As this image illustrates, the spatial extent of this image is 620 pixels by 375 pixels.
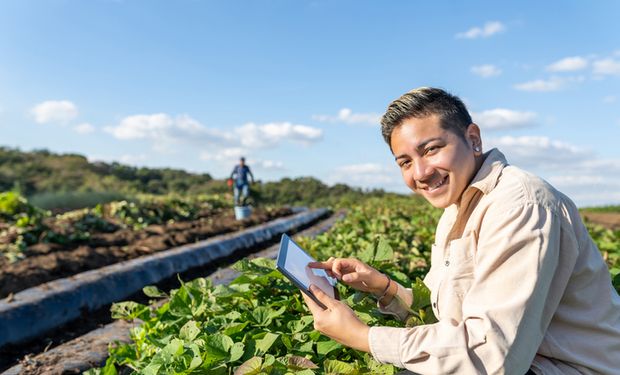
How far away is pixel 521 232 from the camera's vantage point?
1.51m

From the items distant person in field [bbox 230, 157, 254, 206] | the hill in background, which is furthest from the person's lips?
the hill in background

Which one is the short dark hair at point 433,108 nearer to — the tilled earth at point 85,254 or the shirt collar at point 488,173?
the shirt collar at point 488,173

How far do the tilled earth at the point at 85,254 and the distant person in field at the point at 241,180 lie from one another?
10.4 feet

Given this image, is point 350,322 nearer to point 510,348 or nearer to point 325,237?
point 510,348

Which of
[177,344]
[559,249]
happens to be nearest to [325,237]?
[177,344]

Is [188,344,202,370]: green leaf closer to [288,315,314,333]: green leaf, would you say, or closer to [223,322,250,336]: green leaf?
[223,322,250,336]: green leaf

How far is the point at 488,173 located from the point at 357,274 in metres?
0.71

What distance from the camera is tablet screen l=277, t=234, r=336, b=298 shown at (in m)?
1.78

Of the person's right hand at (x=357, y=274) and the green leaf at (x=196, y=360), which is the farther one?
the person's right hand at (x=357, y=274)

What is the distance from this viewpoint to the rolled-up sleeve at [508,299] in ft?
4.88

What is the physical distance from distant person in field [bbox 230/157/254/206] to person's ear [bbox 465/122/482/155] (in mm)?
13694

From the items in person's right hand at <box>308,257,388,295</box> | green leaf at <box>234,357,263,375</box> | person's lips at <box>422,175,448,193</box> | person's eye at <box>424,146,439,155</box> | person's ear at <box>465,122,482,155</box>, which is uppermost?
person's ear at <box>465,122,482,155</box>

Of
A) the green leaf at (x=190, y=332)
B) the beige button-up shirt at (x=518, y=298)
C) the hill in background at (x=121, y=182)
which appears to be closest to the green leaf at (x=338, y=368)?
the beige button-up shirt at (x=518, y=298)

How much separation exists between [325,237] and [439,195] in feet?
9.13
